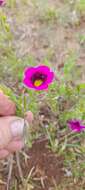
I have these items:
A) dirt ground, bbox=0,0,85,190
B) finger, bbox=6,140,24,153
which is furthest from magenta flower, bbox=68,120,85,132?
dirt ground, bbox=0,0,85,190

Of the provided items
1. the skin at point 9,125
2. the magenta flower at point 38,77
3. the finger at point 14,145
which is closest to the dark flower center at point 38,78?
the magenta flower at point 38,77

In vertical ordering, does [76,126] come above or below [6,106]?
below

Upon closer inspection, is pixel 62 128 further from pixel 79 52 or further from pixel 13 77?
pixel 79 52

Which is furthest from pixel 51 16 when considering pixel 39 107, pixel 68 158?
pixel 68 158

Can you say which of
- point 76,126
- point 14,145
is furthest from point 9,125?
point 76,126

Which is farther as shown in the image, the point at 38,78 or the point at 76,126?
the point at 76,126

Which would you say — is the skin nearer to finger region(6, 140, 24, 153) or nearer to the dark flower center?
finger region(6, 140, 24, 153)

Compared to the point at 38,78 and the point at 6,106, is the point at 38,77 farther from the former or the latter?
the point at 6,106
